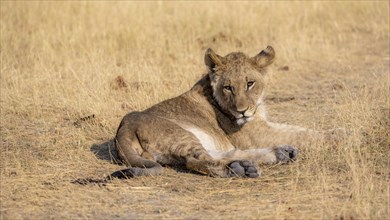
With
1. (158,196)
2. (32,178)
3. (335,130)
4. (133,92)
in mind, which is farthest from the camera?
(133,92)

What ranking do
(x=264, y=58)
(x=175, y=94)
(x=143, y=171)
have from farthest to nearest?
1. (x=175, y=94)
2. (x=264, y=58)
3. (x=143, y=171)

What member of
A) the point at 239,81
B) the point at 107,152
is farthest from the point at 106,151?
the point at 239,81

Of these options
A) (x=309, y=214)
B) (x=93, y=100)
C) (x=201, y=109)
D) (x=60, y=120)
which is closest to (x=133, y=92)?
(x=93, y=100)

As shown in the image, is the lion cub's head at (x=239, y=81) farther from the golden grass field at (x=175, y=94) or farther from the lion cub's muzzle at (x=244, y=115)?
the golden grass field at (x=175, y=94)

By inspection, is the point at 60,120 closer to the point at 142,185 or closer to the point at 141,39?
the point at 142,185

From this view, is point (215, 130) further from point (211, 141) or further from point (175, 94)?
point (175, 94)

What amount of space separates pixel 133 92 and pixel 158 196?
3.14m

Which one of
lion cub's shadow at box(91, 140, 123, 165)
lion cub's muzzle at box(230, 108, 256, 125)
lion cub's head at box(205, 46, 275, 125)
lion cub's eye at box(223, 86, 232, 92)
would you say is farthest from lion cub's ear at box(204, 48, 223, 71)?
lion cub's shadow at box(91, 140, 123, 165)

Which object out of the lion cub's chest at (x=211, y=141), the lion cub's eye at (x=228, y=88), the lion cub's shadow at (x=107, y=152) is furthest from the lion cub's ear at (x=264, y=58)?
the lion cub's shadow at (x=107, y=152)

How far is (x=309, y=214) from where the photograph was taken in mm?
4340

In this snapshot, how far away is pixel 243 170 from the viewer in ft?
16.9

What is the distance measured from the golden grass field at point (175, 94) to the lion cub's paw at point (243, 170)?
0.06 metres

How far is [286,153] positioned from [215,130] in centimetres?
67

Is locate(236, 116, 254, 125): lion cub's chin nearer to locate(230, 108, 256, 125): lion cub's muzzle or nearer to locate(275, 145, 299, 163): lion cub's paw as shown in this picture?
locate(230, 108, 256, 125): lion cub's muzzle
